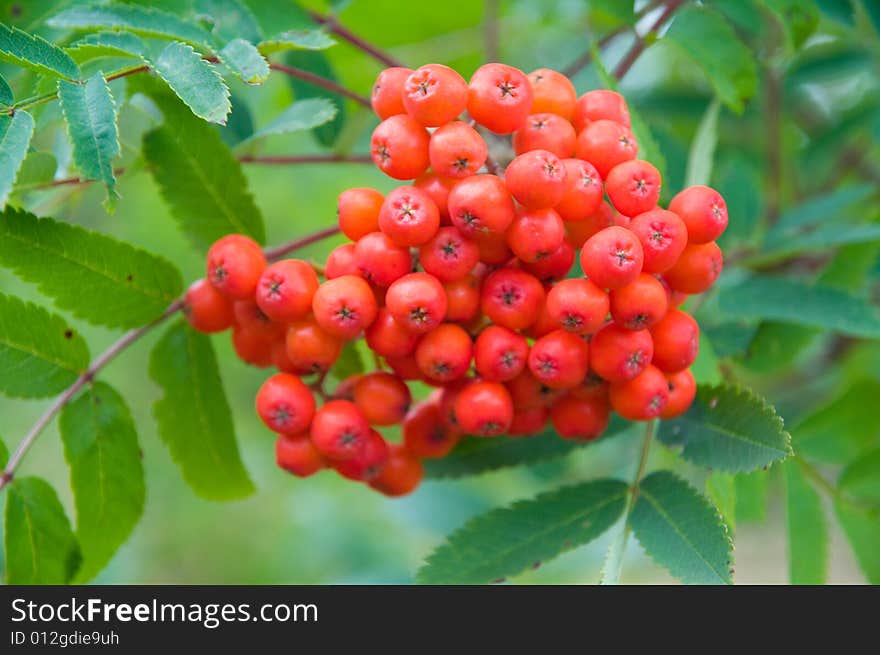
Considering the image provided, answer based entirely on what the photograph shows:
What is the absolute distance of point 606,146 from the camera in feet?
4.33

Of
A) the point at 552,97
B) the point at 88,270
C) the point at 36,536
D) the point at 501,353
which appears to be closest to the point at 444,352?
the point at 501,353

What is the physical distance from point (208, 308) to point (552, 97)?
2.15ft

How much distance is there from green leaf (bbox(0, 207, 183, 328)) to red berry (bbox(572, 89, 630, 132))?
2.47ft

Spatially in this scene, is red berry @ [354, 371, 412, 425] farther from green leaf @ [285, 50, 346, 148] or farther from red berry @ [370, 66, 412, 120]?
green leaf @ [285, 50, 346, 148]

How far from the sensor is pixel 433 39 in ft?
8.53

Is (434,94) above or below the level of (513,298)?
above

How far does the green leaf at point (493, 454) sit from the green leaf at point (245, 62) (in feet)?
2.57

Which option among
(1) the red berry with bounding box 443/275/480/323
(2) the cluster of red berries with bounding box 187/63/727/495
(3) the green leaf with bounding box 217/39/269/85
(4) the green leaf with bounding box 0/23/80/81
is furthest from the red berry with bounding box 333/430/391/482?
(4) the green leaf with bounding box 0/23/80/81

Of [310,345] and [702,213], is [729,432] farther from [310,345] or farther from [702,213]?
[310,345]

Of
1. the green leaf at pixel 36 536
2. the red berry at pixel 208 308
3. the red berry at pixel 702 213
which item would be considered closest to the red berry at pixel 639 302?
the red berry at pixel 702 213

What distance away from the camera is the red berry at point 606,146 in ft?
4.32

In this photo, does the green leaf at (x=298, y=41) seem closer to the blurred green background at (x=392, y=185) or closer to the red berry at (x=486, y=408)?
the blurred green background at (x=392, y=185)

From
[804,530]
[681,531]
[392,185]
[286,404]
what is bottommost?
[681,531]
